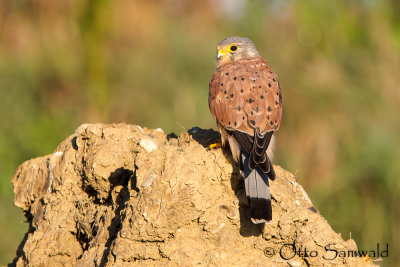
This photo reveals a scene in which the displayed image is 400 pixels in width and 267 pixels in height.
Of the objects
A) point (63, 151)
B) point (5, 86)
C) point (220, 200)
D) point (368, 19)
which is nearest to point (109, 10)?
point (5, 86)

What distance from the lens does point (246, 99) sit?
430cm

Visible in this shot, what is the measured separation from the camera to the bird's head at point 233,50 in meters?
5.09

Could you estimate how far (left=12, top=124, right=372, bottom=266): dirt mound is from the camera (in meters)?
3.63

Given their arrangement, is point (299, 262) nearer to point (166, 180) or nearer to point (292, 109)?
point (166, 180)

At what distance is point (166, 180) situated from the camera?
3.64 meters

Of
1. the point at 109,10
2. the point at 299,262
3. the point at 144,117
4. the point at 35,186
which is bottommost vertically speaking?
the point at 299,262

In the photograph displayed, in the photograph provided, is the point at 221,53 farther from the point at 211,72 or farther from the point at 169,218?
the point at 211,72

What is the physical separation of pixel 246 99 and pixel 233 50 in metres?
0.95

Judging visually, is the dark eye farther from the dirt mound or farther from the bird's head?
the dirt mound

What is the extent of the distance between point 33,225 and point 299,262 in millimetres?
1870

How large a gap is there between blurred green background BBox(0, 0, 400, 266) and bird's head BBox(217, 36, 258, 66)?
3240 mm

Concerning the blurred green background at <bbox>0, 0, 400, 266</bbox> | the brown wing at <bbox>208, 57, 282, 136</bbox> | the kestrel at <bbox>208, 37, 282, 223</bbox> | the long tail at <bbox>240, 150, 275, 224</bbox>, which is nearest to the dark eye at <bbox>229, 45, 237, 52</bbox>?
the kestrel at <bbox>208, 37, 282, 223</bbox>

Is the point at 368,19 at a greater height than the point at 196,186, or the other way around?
the point at 368,19

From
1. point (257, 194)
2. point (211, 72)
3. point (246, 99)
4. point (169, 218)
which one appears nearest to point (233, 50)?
point (246, 99)
